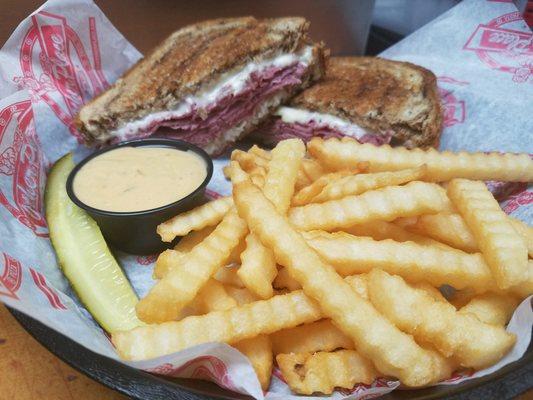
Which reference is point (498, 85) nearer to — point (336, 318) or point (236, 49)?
point (236, 49)

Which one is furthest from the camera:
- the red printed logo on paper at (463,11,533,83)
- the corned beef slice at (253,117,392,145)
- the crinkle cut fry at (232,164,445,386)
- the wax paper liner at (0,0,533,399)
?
the red printed logo on paper at (463,11,533,83)

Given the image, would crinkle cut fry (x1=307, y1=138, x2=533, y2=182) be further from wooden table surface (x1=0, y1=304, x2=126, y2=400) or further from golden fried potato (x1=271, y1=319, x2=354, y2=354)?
wooden table surface (x1=0, y1=304, x2=126, y2=400)

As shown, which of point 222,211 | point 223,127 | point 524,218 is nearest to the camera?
point 222,211

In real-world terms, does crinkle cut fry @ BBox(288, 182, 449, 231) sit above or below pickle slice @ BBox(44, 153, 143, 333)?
above

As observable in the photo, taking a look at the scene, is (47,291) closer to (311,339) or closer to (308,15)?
(311,339)

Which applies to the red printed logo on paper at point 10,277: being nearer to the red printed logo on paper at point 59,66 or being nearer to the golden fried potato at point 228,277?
the golden fried potato at point 228,277

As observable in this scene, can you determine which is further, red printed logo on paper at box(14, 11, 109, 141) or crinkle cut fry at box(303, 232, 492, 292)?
red printed logo on paper at box(14, 11, 109, 141)

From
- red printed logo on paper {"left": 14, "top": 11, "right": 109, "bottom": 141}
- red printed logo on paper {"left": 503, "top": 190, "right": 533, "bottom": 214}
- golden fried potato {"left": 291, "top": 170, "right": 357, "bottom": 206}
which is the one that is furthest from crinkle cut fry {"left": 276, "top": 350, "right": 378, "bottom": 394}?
red printed logo on paper {"left": 14, "top": 11, "right": 109, "bottom": 141}

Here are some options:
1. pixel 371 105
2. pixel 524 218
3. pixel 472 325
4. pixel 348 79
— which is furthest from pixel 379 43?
pixel 472 325
